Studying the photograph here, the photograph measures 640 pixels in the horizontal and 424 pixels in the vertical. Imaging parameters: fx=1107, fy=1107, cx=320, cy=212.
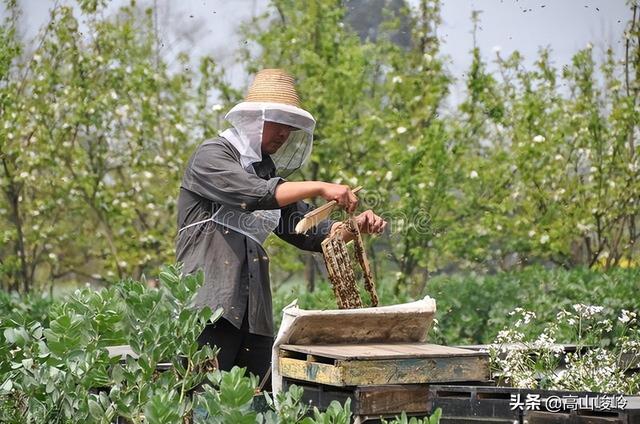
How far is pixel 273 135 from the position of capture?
16.6ft

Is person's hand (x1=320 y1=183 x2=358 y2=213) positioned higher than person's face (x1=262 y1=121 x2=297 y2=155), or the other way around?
person's face (x1=262 y1=121 x2=297 y2=155)

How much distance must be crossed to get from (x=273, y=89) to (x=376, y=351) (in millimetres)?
1430

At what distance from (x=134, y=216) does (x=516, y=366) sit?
8.05 m

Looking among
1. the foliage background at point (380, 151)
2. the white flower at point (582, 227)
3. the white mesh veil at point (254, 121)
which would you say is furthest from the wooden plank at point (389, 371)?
the white flower at point (582, 227)

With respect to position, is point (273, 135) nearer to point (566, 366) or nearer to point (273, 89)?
point (273, 89)

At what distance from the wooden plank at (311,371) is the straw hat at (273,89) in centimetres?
126

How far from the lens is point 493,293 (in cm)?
884

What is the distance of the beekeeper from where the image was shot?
4703 millimetres

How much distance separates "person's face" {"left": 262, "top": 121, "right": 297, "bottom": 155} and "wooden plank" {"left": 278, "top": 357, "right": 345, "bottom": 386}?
1.10m

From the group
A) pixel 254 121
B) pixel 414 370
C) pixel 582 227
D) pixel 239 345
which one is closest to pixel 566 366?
pixel 414 370

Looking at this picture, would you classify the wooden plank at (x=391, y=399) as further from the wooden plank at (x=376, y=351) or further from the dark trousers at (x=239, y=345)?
the dark trousers at (x=239, y=345)

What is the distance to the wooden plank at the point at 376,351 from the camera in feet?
13.6

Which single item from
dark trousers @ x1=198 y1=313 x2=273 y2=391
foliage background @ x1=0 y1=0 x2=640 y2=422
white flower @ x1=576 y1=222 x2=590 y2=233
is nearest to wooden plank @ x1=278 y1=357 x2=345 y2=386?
dark trousers @ x1=198 y1=313 x2=273 y2=391

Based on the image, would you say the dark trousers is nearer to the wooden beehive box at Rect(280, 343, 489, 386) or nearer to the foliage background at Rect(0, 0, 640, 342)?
the wooden beehive box at Rect(280, 343, 489, 386)
